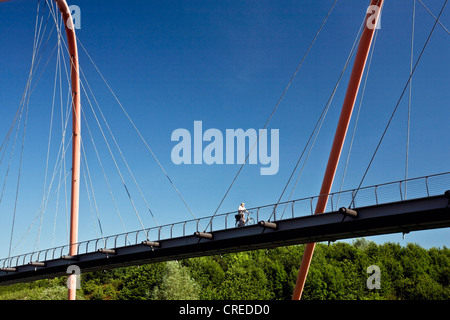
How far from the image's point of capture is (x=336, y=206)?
2866 cm

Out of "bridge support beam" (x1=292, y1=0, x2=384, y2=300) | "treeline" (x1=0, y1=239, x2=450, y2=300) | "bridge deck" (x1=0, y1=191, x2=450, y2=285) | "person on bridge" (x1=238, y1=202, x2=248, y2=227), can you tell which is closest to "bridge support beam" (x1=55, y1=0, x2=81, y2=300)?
"bridge deck" (x1=0, y1=191, x2=450, y2=285)

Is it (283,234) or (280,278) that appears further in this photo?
(280,278)

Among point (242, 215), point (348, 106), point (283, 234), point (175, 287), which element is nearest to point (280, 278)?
point (175, 287)

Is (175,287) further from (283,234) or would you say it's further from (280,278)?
(283,234)

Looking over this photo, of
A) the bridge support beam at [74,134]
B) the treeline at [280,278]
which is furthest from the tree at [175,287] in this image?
the bridge support beam at [74,134]

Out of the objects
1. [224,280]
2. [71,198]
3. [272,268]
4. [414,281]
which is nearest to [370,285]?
[414,281]

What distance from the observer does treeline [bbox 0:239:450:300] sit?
296 ft

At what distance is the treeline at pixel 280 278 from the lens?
9012cm

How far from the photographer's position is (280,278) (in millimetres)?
95938

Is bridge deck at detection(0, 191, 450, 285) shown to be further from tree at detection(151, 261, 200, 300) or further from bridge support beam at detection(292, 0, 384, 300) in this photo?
tree at detection(151, 261, 200, 300)
